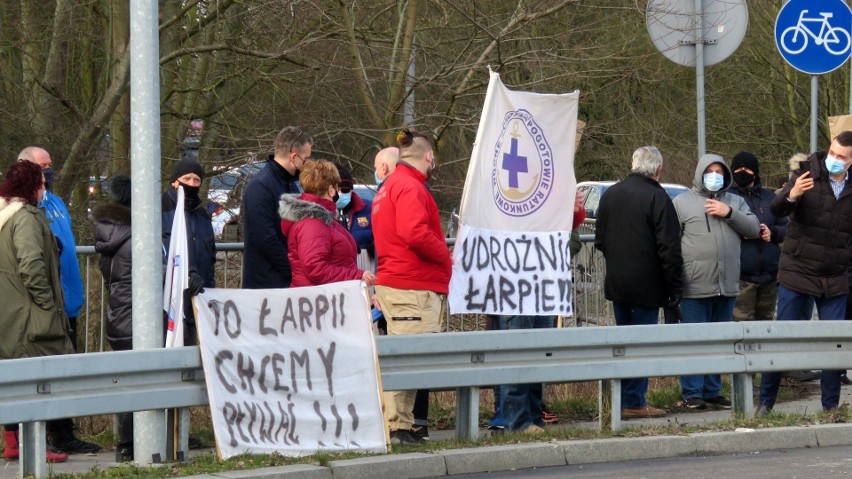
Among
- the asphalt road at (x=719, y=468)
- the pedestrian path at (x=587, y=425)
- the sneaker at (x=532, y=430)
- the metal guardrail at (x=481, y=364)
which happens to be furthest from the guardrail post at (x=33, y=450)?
the sneaker at (x=532, y=430)

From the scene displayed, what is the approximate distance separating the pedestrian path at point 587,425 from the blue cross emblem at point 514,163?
5.70ft

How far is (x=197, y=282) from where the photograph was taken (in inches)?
301

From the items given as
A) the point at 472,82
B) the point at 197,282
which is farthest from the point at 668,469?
the point at 472,82

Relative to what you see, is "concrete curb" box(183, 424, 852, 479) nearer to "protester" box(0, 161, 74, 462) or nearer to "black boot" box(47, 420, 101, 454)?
"protester" box(0, 161, 74, 462)

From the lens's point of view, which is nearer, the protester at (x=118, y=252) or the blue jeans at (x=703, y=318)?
the protester at (x=118, y=252)

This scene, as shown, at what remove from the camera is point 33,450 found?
22.7 ft

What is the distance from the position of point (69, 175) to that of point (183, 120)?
1.37 metres

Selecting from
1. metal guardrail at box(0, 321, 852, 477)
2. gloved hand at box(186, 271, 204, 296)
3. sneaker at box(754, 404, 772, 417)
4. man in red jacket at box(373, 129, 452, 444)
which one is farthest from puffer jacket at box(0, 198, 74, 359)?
sneaker at box(754, 404, 772, 417)

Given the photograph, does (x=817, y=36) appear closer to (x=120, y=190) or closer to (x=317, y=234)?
(x=317, y=234)

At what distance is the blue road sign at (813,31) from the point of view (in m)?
11.0

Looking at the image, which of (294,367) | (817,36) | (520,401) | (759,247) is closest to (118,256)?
(294,367)

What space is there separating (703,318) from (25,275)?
196 inches

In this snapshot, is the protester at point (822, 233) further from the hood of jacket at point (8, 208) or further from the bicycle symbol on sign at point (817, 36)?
the hood of jacket at point (8, 208)

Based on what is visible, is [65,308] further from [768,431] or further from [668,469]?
[768,431]
